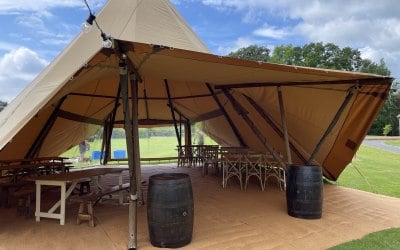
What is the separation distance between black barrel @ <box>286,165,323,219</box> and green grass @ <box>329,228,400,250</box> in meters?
0.86

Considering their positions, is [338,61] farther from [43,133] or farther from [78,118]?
[43,133]

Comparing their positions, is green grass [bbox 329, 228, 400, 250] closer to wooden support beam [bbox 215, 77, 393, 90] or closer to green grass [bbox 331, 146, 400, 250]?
green grass [bbox 331, 146, 400, 250]

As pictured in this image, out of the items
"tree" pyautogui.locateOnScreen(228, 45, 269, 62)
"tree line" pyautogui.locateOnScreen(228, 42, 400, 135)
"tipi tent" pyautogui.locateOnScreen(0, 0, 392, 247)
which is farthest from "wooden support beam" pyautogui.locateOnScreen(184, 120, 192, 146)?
"tree" pyautogui.locateOnScreen(228, 45, 269, 62)

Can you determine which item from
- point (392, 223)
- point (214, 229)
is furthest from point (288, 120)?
point (214, 229)

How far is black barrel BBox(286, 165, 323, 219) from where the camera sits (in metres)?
4.84

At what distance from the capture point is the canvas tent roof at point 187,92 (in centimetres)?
383

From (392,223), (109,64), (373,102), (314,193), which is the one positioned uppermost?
(109,64)

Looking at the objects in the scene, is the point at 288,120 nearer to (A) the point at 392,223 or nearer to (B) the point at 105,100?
(A) the point at 392,223

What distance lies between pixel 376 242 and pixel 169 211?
256cm

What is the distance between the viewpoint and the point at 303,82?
17.7 ft

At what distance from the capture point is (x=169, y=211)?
3.54 meters

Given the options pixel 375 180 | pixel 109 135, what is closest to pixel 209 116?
pixel 109 135

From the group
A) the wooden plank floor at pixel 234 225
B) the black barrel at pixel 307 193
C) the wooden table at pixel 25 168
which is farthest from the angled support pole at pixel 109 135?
the black barrel at pixel 307 193

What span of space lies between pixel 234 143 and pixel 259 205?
523 cm
